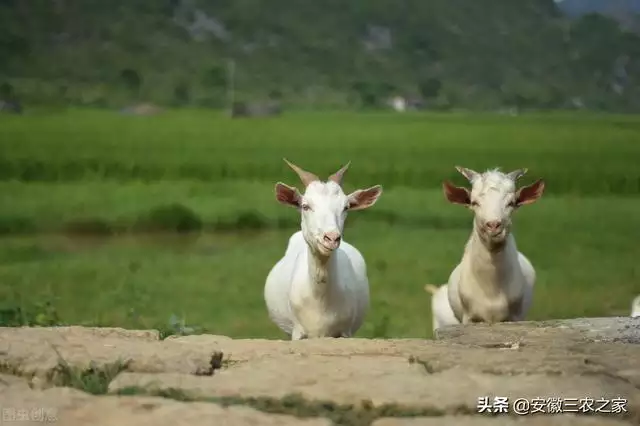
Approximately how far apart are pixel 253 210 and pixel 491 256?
134cm

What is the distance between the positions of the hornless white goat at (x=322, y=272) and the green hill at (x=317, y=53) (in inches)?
46.5

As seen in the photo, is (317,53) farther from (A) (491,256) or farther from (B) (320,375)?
(B) (320,375)

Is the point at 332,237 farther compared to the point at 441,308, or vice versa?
the point at 441,308

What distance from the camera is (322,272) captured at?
3.22 metres

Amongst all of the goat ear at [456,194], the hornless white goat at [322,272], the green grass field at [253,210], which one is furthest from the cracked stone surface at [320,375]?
the green grass field at [253,210]

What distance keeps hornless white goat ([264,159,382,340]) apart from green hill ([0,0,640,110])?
1182mm

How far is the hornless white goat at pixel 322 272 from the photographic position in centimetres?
310

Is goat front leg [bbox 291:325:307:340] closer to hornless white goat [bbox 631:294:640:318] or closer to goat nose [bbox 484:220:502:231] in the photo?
goat nose [bbox 484:220:502:231]

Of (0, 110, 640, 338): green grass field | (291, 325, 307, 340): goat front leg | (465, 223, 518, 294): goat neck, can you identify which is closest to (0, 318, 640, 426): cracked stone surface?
(291, 325, 307, 340): goat front leg

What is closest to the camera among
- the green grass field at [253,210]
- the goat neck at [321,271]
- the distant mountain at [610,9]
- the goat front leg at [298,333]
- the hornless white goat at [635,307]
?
the goat neck at [321,271]

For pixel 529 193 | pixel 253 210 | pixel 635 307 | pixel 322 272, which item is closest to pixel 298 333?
pixel 322 272

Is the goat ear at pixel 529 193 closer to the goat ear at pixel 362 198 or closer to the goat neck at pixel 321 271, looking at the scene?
the goat ear at pixel 362 198

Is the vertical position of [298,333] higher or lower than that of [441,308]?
lower

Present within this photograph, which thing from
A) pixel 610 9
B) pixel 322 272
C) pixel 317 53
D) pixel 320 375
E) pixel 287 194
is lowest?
pixel 320 375
